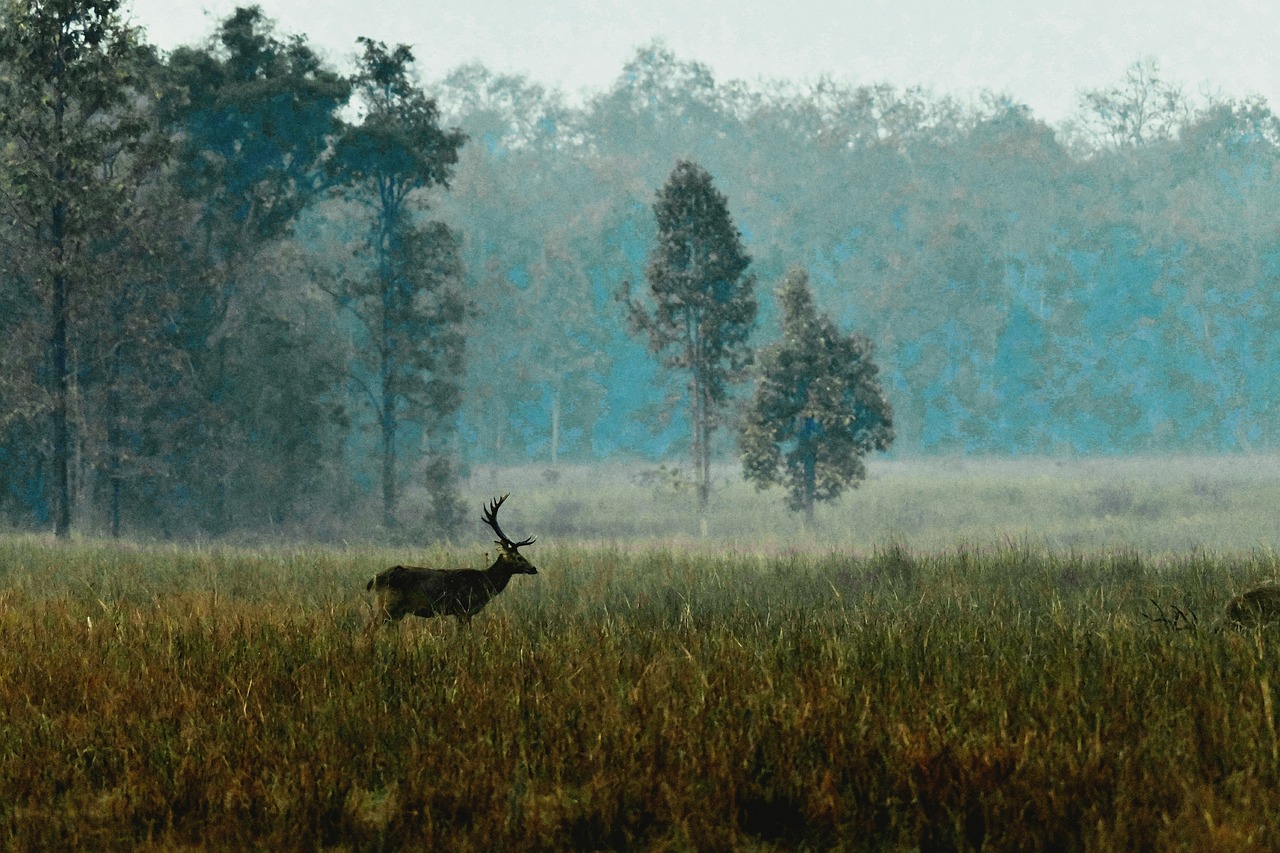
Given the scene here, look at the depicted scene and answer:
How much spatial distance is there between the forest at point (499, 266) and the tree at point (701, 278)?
1362mm

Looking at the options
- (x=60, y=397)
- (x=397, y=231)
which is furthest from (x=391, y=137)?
(x=60, y=397)

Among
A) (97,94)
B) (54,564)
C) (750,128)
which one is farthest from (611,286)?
(54,564)

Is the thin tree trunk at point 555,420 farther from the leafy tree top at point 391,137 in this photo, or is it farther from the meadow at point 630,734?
the meadow at point 630,734

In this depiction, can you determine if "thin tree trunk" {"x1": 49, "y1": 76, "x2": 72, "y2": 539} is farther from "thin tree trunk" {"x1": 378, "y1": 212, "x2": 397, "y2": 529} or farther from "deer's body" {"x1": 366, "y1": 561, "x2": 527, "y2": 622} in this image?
"deer's body" {"x1": 366, "y1": 561, "x2": 527, "y2": 622}

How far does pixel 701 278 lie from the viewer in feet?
114

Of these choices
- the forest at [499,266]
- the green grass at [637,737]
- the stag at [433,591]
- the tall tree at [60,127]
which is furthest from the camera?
the forest at [499,266]

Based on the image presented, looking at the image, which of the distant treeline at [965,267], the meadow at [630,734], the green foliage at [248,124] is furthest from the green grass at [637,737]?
the distant treeline at [965,267]

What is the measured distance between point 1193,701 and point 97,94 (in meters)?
24.9

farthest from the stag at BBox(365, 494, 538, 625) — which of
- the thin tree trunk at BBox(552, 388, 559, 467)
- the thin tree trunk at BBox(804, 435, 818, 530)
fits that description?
the thin tree trunk at BBox(552, 388, 559, 467)

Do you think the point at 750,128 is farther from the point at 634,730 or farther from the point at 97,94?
the point at 634,730

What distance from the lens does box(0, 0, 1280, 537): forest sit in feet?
95.0

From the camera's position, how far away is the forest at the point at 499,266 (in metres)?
29.0

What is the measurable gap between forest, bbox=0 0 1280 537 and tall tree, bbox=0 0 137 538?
3.2 inches

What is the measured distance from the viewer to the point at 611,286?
7569 centimetres
